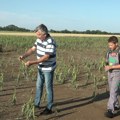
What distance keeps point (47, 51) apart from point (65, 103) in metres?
1.76

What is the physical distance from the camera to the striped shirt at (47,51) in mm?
6863

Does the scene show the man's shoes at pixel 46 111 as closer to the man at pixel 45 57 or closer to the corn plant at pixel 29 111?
the man at pixel 45 57

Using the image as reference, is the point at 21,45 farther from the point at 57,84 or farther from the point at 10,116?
the point at 10,116

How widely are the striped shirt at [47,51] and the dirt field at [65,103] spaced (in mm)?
955

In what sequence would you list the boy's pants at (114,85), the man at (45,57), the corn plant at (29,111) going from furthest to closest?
the boy's pants at (114,85)
the man at (45,57)
the corn plant at (29,111)

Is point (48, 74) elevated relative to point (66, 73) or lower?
elevated

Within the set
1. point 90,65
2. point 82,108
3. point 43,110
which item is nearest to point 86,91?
point 82,108

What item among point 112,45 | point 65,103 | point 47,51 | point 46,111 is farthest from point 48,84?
point 112,45

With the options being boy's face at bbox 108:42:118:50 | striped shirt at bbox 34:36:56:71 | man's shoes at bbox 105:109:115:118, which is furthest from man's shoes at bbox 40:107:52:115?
boy's face at bbox 108:42:118:50

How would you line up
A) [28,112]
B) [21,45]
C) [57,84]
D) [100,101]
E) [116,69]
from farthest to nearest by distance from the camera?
[21,45], [57,84], [100,101], [116,69], [28,112]

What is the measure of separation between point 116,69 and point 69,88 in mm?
2986

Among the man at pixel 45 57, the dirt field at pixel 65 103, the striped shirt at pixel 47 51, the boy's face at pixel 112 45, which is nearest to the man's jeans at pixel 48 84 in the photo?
the man at pixel 45 57

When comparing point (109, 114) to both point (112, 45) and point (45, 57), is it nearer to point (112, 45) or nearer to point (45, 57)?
point (112, 45)

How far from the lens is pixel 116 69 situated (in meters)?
6.98
